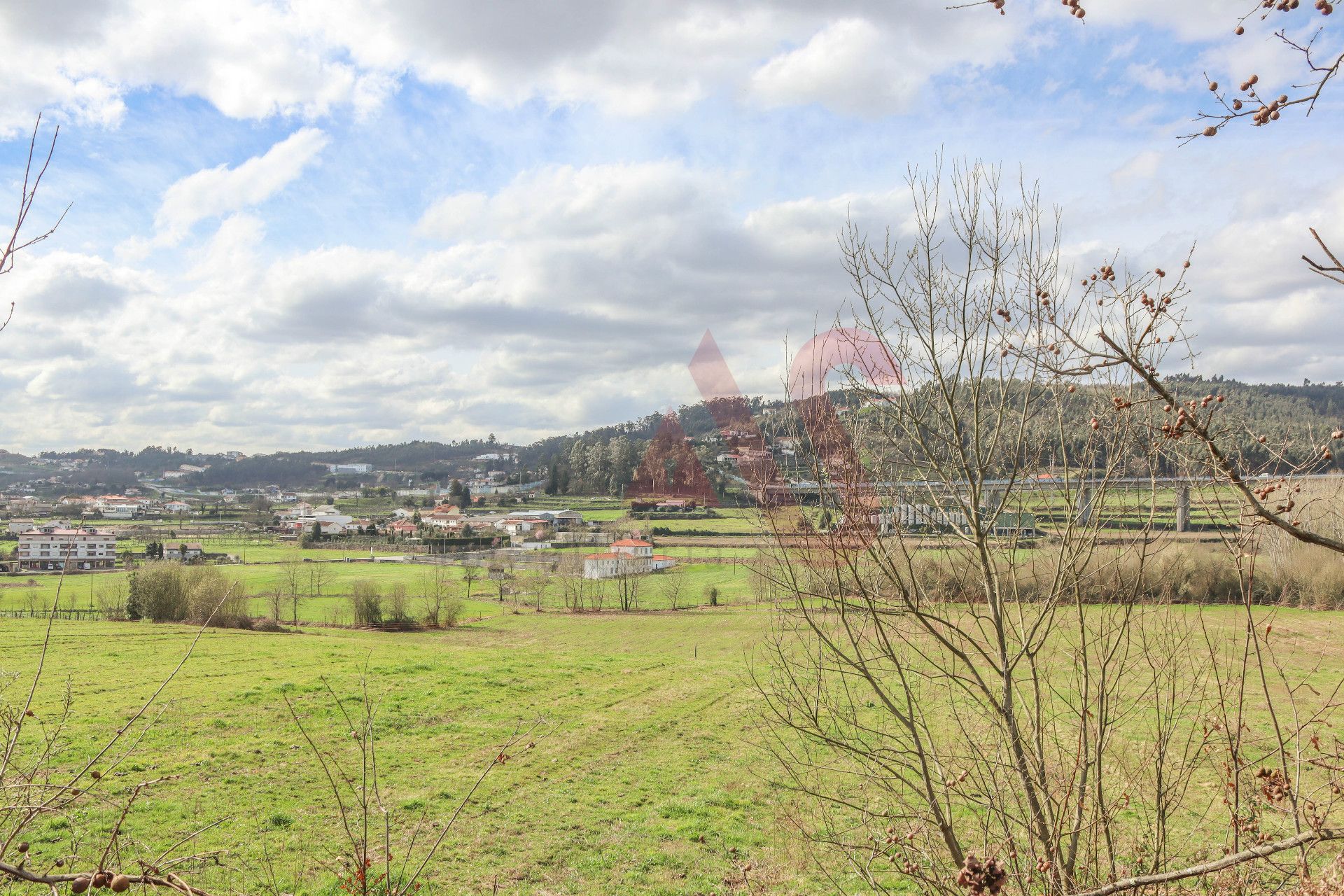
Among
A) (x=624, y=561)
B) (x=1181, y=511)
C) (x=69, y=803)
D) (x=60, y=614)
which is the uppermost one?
(x=1181, y=511)

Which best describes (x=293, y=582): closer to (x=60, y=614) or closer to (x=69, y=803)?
(x=60, y=614)

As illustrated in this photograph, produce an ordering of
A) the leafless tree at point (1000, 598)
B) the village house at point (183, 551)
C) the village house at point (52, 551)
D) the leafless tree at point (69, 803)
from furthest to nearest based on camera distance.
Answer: the village house at point (183, 551)
the village house at point (52, 551)
the leafless tree at point (1000, 598)
the leafless tree at point (69, 803)

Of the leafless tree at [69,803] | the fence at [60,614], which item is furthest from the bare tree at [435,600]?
the leafless tree at [69,803]

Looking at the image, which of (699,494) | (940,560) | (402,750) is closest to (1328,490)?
(940,560)

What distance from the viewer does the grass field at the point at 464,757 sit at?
10844 millimetres

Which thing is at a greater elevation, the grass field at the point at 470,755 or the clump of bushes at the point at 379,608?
the grass field at the point at 470,755

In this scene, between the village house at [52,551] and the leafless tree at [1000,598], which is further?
the village house at [52,551]

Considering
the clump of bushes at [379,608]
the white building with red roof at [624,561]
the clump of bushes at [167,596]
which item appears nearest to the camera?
the clump of bushes at [167,596]

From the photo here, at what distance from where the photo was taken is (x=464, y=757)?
16.4m

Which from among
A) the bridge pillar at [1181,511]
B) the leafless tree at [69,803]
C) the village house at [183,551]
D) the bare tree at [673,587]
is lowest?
the bare tree at [673,587]

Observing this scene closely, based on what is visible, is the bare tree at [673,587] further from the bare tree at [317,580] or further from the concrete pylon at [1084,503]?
the concrete pylon at [1084,503]

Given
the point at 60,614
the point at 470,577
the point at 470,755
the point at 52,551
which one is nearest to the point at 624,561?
the point at 470,577

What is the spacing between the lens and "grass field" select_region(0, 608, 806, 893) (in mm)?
10844

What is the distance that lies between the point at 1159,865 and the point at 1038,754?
0.64 meters
